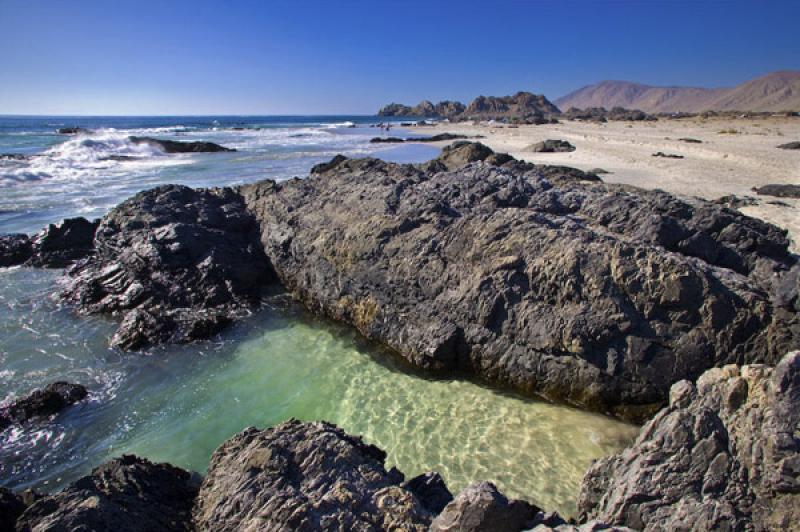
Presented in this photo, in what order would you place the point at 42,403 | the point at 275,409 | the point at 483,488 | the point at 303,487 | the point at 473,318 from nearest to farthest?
1. the point at 483,488
2. the point at 303,487
3. the point at 42,403
4. the point at 275,409
5. the point at 473,318

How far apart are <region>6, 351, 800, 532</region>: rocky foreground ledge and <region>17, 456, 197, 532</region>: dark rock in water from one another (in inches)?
0.5

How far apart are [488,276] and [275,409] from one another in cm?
368

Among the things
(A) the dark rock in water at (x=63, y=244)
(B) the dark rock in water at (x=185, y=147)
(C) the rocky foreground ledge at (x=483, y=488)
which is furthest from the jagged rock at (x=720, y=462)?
(B) the dark rock in water at (x=185, y=147)

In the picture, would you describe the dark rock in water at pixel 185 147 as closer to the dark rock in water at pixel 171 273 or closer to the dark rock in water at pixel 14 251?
the dark rock in water at pixel 14 251

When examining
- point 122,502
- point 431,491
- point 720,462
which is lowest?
point 122,502

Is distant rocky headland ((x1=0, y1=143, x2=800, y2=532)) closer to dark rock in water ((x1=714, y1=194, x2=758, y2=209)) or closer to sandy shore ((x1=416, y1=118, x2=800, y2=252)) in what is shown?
dark rock in water ((x1=714, y1=194, x2=758, y2=209))

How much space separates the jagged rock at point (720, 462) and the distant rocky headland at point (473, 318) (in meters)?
0.01

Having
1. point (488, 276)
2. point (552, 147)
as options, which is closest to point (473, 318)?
point (488, 276)

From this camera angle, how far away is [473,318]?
689 centimetres

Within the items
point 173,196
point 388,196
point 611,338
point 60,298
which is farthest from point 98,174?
point 611,338

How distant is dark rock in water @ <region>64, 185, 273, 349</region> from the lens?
27.8ft

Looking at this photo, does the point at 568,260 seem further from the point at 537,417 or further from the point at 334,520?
the point at 334,520

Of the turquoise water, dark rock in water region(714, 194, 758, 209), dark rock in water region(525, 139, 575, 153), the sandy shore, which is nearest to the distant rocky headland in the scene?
the turquoise water

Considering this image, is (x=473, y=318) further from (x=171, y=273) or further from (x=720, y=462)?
(x=171, y=273)
